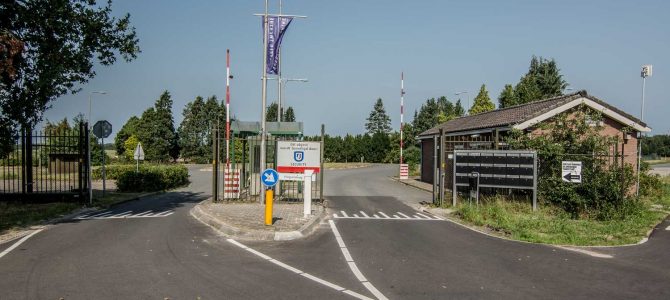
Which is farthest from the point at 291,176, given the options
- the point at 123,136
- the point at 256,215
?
the point at 123,136

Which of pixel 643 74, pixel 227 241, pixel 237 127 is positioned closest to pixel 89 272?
pixel 227 241

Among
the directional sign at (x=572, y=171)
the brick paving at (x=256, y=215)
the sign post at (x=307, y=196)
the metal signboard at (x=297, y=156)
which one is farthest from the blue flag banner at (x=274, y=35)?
the directional sign at (x=572, y=171)

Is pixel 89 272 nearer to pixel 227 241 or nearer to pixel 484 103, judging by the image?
pixel 227 241

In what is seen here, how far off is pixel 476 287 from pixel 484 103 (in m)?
44.6

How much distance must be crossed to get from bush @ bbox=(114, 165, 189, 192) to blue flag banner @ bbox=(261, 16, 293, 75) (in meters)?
12.1

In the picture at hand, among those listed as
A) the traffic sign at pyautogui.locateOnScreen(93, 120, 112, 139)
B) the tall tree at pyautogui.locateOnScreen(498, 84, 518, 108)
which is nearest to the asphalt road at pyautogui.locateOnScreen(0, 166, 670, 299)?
the traffic sign at pyautogui.locateOnScreen(93, 120, 112, 139)

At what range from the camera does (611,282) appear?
764cm

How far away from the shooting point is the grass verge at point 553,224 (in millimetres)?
11547

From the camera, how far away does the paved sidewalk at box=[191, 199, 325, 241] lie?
11273mm

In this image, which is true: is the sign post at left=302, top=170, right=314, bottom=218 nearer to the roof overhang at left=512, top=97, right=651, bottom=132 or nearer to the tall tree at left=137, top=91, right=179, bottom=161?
the roof overhang at left=512, top=97, right=651, bottom=132

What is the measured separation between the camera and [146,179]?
82.5 ft

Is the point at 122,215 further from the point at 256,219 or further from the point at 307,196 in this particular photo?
the point at 307,196

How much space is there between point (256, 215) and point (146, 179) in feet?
43.5

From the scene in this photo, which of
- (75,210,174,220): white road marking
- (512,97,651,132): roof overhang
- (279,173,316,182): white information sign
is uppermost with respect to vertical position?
(512,97,651,132): roof overhang
